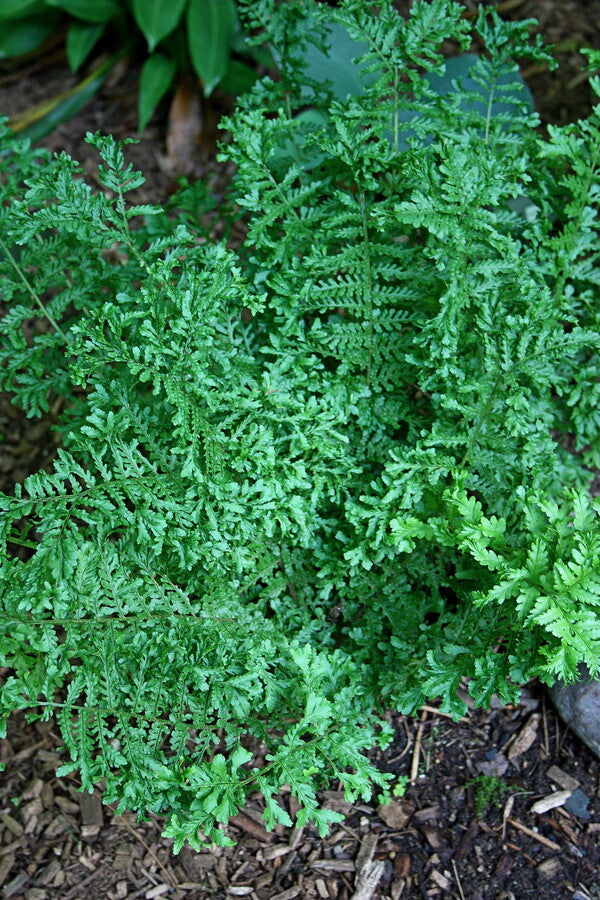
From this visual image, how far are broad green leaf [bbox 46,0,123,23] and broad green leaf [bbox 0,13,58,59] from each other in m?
0.27

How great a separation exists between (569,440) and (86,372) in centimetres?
173

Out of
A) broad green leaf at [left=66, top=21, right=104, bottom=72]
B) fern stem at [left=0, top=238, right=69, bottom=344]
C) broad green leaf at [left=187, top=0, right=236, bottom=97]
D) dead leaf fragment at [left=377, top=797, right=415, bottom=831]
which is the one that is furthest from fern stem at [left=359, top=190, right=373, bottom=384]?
broad green leaf at [left=66, top=21, right=104, bottom=72]

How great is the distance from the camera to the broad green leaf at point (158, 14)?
3.65 metres

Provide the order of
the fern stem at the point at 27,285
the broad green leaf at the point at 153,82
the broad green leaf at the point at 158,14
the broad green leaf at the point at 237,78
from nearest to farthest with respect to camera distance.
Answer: the fern stem at the point at 27,285
the broad green leaf at the point at 158,14
the broad green leaf at the point at 237,78
the broad green leaf at the point at 153,82

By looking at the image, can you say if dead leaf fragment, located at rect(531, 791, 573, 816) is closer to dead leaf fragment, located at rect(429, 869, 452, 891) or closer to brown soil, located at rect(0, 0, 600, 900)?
brown soil, located at rect(0, 0, 600, 900)

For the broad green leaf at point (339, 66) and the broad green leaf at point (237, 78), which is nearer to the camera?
the broad green leaf at point (339, 66)

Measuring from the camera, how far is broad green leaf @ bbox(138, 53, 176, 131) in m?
3.89

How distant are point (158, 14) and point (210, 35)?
9.0 inches

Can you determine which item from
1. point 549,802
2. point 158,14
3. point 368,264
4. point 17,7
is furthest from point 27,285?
point 17,7

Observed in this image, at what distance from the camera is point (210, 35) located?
3725mm

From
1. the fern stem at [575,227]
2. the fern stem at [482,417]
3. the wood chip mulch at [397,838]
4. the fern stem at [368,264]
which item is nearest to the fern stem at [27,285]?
the fern stem at [368,264]

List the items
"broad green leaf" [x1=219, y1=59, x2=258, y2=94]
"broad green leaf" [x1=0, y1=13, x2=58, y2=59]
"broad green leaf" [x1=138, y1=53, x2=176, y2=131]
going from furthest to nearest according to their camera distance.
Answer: "broad green leaf" [x1=0, y1=13, x2=58, y2=59], "broad green leaf" [x1=138, y1=53, x2=176, y2=131], "broad green leaf" [x1=219, y1=59, x2=258, y2=94]

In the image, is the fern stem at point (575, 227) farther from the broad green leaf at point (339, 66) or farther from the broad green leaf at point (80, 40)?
the broad green leaf at point (80, 40)

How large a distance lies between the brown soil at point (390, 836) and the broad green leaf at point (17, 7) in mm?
3043
